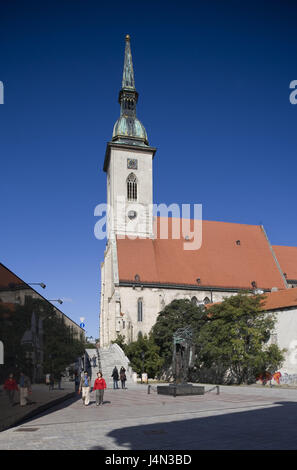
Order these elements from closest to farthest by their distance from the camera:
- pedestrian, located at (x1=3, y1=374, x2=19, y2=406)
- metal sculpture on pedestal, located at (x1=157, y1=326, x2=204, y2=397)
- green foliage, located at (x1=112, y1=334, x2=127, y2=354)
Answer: pedestrian, located at (x1=3, y1=374, x2=19, y2=406), metal sculpture on pedestal, located at (x1=157, y1=326, x2=204, y2=397), green foliage, located at (x1=112, y1=334, x2=127, y2=354)

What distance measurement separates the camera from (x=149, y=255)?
54312 millimetres

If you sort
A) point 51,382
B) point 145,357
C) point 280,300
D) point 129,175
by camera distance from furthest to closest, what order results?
point 129,175 → point 145,357 → point 280,300 → point 51,382

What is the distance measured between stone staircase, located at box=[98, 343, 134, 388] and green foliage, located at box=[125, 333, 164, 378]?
140 centimetres

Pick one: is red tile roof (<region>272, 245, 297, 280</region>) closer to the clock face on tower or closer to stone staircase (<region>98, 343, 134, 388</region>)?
the clock face on tower

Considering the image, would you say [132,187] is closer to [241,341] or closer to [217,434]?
[241,341]

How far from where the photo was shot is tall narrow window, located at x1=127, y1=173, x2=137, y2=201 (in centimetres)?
5859

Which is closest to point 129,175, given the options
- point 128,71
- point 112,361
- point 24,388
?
point 128,71

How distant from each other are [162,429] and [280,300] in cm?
2990

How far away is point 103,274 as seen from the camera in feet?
201

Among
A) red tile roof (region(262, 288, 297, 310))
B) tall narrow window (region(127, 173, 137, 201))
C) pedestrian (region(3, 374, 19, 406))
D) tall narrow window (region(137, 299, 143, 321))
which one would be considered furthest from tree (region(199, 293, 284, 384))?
pedestrian (region(3, 374, 19, 406))

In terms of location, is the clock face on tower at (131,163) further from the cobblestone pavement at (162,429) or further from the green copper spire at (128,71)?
the cobblestone pavement at (162,429)

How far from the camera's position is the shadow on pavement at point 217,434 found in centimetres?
896

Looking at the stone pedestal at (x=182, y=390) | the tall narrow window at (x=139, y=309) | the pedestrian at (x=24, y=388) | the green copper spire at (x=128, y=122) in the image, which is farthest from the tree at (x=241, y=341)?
the green copper spire at (x=128, y=122)
